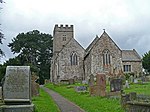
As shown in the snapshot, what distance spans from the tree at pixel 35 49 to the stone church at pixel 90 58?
12796 millimetres

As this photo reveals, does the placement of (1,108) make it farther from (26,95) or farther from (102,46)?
(102,46)

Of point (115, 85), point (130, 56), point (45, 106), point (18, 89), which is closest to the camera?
point (18, 89)

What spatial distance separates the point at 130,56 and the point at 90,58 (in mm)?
12848

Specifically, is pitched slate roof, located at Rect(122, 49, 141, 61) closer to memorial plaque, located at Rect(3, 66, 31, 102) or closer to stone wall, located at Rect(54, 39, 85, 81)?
stone wall, located at Rect(54, 39, 85, 81)

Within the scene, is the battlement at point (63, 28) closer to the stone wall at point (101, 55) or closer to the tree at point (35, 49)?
the tree at point (35, 49)

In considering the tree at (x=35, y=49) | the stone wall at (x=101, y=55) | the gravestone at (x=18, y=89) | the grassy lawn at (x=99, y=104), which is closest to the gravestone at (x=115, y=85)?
the grassy lawn at (x=99, y=104)

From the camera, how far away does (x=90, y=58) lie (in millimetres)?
53438

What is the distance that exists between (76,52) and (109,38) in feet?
27.1

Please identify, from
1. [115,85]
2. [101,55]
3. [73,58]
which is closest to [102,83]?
[115,85]

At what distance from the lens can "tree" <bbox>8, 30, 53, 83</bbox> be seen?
76.8m

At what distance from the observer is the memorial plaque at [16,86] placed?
12375 mm

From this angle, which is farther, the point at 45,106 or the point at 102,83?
the point at 102,83

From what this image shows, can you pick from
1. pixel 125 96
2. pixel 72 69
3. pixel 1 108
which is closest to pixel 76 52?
pixel 72 69

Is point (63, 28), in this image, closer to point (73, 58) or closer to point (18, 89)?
point (73, 58)
